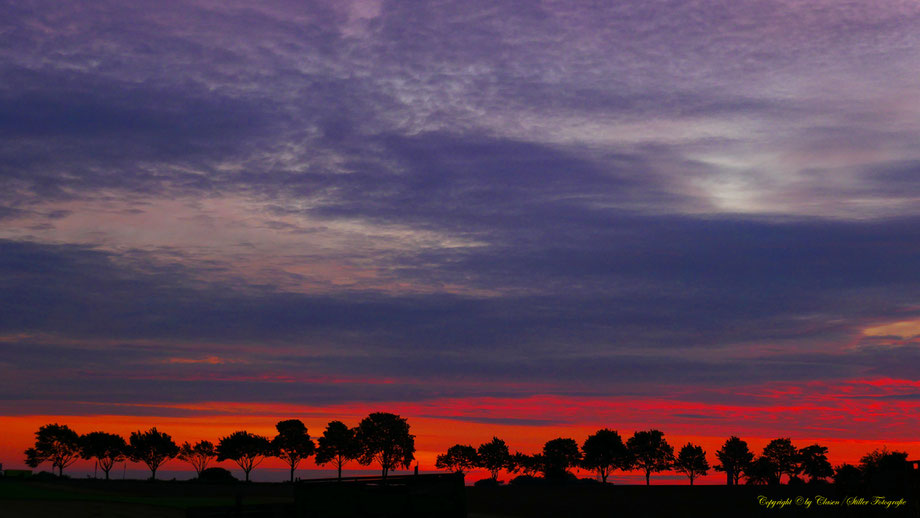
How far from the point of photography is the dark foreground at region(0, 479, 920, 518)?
151 feet

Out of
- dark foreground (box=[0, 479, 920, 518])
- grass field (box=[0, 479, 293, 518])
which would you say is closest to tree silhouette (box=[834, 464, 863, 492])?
dark foreground (box=[0, 479, 920, 518])

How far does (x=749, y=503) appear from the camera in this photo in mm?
109188

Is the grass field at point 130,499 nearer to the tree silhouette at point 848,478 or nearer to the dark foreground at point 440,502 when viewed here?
the dark foreground at point 440,502

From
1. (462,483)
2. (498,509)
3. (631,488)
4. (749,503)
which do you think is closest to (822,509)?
(749,503)

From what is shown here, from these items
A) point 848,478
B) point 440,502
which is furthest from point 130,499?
point 848,478

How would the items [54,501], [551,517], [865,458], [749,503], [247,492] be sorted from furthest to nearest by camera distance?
[247,492], [551,517], [749,503], [54,501], [865,458]

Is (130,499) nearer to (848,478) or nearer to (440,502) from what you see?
(440,502)

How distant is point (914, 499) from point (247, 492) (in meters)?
106

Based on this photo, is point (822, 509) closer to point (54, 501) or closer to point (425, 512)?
point (425, 512)

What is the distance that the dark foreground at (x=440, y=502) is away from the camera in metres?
46.2

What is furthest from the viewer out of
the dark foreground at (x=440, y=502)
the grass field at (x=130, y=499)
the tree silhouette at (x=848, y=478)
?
the grass field at (x=130, y=499)

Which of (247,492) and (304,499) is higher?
(304,499)

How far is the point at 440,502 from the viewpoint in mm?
47344

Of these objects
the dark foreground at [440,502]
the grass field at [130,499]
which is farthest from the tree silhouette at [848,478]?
the grass field at [130,499]
